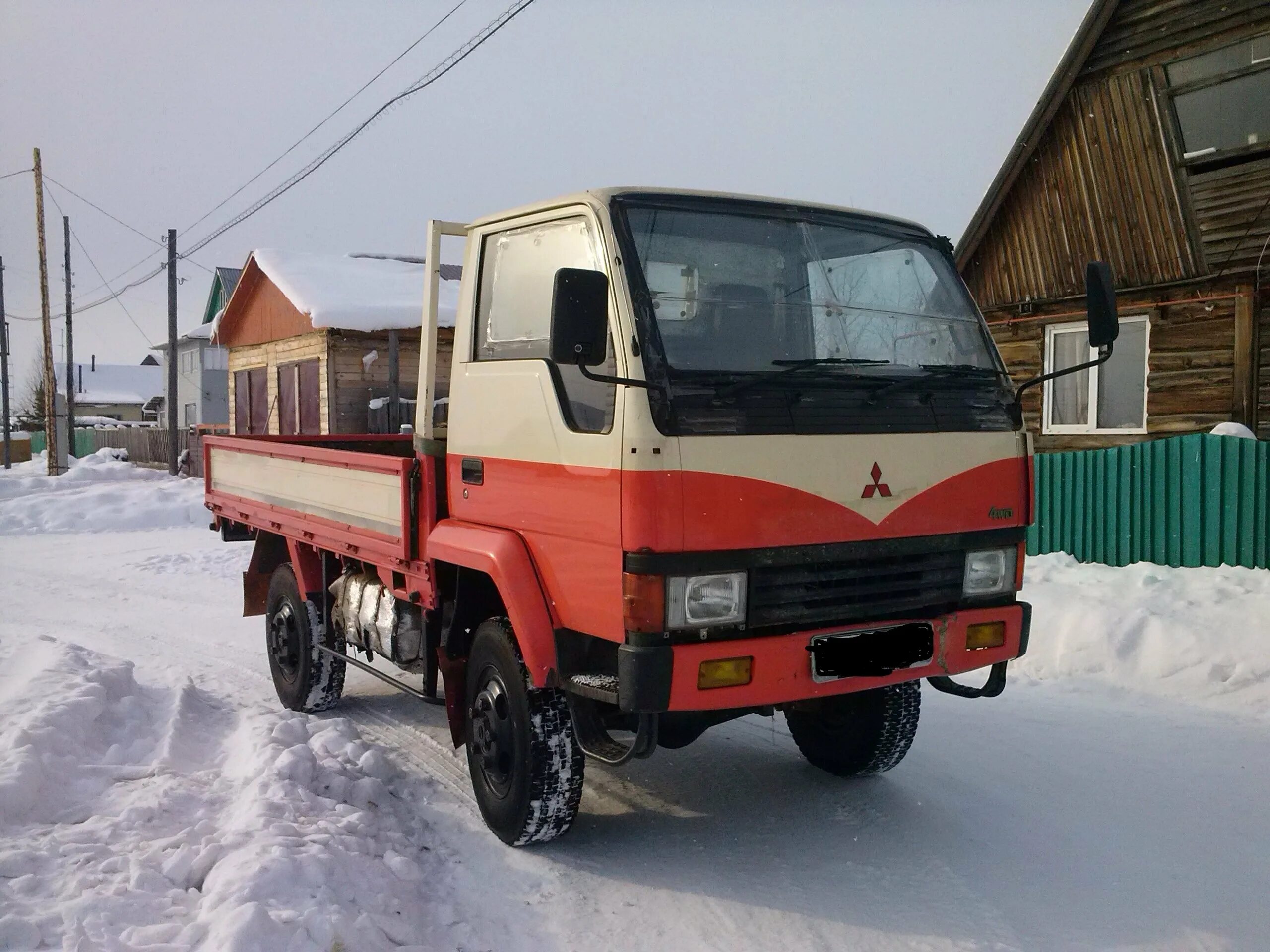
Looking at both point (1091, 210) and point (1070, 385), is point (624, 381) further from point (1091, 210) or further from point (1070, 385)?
point (1091, 210)

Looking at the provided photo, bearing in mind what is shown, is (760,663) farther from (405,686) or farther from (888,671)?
(405,686)

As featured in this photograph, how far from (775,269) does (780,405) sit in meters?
0.76

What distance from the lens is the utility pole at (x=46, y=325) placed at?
27125mm

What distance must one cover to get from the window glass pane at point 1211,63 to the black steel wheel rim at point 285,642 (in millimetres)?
11353

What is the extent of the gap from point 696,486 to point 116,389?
91669 millimetres

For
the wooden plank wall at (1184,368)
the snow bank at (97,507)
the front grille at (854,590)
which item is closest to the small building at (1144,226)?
the wooden plank wall at (1184,368)

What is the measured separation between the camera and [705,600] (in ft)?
11.8

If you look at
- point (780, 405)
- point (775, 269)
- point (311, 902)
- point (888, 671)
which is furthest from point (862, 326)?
point (311, 902)

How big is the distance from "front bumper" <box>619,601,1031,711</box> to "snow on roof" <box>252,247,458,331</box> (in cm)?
1426

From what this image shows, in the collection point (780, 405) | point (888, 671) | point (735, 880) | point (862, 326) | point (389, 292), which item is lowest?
point (735, 880)

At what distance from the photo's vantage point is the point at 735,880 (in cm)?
411

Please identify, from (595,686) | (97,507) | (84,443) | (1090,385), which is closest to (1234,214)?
(1090,385)

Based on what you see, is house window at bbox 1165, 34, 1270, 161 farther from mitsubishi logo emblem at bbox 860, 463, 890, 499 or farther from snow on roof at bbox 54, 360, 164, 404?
snow on roof at bbox 54, 360, 164, 404

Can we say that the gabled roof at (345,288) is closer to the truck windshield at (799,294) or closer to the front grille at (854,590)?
the truck windshield at (799,294)
